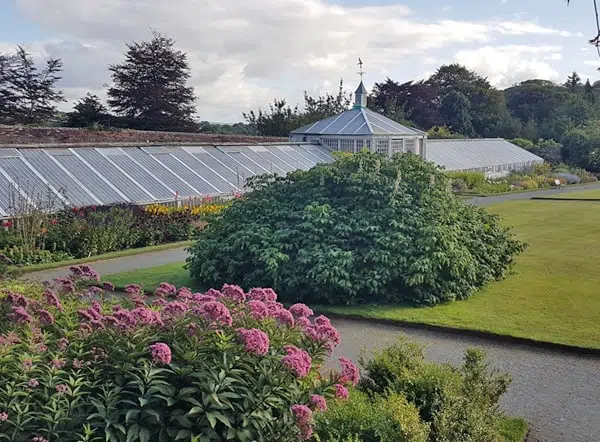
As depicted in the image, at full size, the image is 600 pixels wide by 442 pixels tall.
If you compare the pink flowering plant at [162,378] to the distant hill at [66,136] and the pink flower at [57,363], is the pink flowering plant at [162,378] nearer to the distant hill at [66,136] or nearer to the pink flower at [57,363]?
the pink flower at [57,363]

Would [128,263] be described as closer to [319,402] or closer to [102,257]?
[102,257]

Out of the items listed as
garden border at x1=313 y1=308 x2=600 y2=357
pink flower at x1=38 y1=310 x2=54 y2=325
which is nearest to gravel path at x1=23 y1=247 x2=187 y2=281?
garden border at x1=313 y1=308 x2=600 y2=357

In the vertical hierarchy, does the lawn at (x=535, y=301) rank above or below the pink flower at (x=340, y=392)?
below

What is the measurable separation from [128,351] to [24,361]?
590mm

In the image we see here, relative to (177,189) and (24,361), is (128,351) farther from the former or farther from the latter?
(177,189)

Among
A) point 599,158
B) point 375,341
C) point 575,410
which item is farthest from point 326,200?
point 599,158

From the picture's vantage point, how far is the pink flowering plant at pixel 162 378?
11.9 ft

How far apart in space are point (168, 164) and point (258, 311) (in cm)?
1533

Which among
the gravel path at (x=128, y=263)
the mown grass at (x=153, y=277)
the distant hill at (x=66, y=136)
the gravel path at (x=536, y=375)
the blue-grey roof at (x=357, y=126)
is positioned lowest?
the gravel path at (x=128, y=263)

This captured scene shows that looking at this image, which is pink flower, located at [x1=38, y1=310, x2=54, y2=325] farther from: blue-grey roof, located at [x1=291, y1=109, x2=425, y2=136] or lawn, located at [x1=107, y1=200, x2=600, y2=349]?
blue-grey roof, located at [x1=291, y1=109, x2=425, y2=136]

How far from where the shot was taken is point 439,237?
941 cm

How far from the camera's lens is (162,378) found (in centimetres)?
387

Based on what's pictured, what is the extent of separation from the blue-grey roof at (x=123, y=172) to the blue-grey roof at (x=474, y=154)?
47.2 ft

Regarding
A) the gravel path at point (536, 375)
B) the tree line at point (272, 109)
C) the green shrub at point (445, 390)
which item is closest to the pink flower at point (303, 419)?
the green shrub at point (445, 390)
